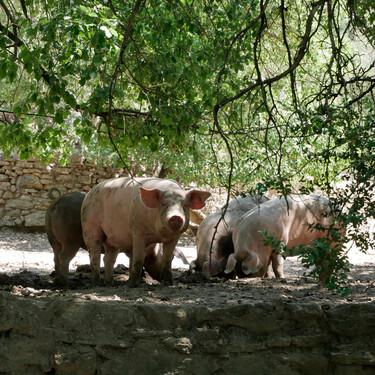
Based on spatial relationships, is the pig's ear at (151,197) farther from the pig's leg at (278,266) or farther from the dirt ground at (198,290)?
the pig's leg at (278,266)

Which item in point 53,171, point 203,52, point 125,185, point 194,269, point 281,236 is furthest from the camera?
point 53,171

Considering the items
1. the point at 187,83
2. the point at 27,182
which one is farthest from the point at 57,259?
the point at 27,182

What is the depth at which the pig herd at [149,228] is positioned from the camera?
5.23 meters

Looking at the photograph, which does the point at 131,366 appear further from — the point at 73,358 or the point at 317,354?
the point at 317,354

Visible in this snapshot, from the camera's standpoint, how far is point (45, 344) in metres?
3.37

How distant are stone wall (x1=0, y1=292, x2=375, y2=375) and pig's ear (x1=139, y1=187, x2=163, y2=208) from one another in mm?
1740

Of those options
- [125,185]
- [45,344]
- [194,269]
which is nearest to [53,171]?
[194,269]

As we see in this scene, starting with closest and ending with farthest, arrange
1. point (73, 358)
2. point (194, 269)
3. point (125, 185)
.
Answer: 1. point (73, 358)
2. point (125, 185)
3. point (194, 269)

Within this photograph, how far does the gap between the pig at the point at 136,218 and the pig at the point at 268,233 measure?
3.53 ft

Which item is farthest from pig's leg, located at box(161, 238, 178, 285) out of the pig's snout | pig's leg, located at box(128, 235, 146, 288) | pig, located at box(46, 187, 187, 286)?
pig, located at box(46, 187, 187, 286)

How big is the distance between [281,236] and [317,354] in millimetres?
3143

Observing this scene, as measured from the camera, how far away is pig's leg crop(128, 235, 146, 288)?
5.30 metres

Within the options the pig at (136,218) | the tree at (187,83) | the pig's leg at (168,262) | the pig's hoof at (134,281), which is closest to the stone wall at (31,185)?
the pig at (136,218)

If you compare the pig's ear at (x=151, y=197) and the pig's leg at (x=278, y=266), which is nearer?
the pig's ear at (x=151, y=197)
